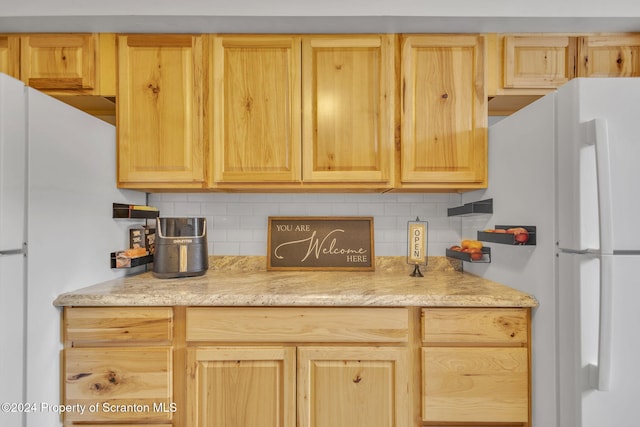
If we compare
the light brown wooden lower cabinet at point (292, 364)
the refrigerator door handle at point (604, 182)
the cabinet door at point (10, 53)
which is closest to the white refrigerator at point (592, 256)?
the refrigerator door handle at point (604, 182)

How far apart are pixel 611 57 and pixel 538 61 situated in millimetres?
350

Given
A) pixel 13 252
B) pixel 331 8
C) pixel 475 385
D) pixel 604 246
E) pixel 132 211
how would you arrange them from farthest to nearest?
pixel 132 211 < pixel 331 8 < pixel 475 385 < pixel 13 252 < pixel 604 246

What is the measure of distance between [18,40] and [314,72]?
1484 mm

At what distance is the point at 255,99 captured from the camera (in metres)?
1.65

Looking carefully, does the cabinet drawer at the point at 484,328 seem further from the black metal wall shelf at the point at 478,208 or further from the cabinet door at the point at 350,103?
the cabinet door at the point at 350,103

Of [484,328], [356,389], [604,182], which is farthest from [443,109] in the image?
[356,389]

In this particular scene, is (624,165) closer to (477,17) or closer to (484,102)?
(484,102)

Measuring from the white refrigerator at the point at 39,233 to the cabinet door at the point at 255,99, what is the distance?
0.60m

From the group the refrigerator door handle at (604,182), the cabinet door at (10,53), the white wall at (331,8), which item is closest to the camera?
the refrigerator door handle at (604,182)

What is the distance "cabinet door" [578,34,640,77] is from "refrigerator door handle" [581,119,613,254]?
84 cm

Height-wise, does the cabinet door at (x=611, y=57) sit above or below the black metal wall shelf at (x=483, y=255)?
above

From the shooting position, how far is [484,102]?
1.64 meters

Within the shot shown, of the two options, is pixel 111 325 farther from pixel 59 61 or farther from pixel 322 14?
pixel 322 14

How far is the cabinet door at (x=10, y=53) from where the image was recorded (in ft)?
5.30
